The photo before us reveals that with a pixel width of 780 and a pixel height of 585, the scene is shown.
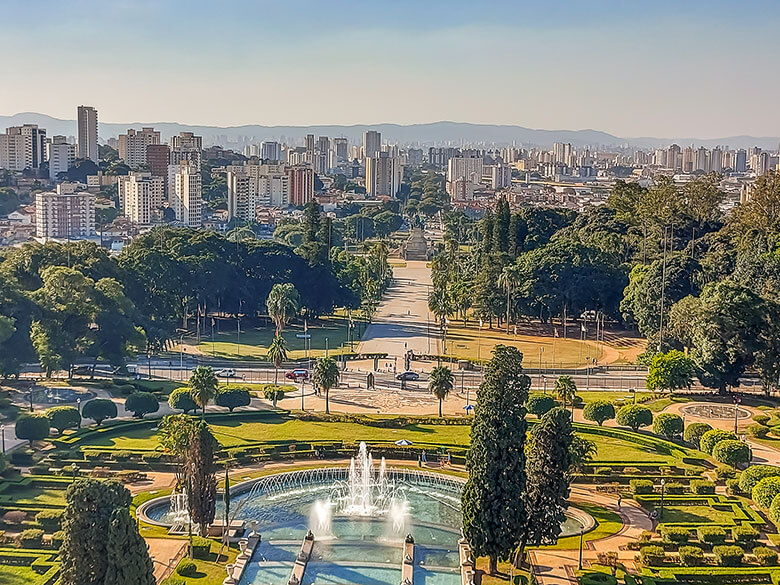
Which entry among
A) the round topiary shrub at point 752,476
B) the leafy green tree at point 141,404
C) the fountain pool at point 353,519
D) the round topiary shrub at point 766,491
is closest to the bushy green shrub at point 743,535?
the round topiary shrub at point 766,491

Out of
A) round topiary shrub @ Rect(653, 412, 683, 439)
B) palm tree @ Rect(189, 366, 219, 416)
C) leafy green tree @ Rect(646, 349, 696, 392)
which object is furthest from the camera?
leafy green tree @ Rect(646, 349, 696, 392)

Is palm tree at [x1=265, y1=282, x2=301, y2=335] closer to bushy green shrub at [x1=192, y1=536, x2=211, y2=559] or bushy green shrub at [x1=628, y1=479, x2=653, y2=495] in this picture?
bushy green shrub at [x1=628, y1=479, x2=653, y2=495]

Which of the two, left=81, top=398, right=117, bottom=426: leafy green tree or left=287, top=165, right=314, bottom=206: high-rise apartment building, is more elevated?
left=287, top=165, right=314, bottom=206: high-rise apartment building

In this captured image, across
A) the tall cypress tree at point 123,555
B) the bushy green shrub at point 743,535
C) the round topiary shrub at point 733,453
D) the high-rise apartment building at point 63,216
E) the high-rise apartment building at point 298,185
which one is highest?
the high-rise apartment building at point 298,185

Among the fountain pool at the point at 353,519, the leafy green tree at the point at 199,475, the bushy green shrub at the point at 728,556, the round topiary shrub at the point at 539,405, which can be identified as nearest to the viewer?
the fountain pool at the point at 353,519

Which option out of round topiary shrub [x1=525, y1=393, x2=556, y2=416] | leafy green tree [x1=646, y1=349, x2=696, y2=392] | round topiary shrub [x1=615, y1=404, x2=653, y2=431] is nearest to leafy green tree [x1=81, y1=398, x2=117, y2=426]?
round topiary shrub [x1=525, y1=393, x2=556, y2=416]

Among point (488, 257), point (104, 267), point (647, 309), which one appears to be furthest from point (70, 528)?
point (488, 257)

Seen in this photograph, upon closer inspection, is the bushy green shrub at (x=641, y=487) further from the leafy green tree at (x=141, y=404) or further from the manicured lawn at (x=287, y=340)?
Result: the manicured lawn at (x=287, y=340)

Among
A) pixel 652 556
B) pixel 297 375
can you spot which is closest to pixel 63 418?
pixel 297 375
